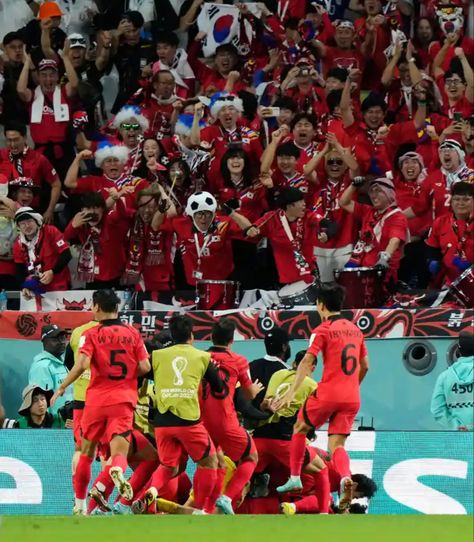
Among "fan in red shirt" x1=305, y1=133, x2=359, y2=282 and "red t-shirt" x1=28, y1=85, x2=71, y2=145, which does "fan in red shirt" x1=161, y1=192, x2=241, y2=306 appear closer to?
"fan in red shirt" x1=305, y1=133, x2=359, y2=282

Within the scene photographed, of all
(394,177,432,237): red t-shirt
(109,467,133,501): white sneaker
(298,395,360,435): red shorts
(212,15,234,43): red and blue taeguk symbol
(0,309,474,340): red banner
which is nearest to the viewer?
(109,467,133,501): white sneaker

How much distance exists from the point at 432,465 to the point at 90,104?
7.12 metres

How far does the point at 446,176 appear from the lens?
55.2ft

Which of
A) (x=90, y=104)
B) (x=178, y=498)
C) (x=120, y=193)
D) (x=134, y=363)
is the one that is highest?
(x=90, y=104)

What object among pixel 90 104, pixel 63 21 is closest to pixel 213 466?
pixel 90 104

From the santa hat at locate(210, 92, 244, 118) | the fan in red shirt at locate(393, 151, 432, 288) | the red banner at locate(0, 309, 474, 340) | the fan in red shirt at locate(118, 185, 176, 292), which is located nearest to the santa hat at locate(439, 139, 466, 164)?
the fan in red shirt at locate(393, 151, 432, 288)

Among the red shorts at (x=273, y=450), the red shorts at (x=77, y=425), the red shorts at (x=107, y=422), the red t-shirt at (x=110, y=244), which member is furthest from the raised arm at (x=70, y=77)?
the red shorts at (x=107, y=422)

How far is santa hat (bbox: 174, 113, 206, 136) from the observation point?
18.2m

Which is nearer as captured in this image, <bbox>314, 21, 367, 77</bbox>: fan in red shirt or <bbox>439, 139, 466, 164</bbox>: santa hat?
<bbox>439, 139, 466, 164</bbox>: santa hat

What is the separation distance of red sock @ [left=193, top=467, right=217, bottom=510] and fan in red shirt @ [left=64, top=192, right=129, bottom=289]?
15.6 feet

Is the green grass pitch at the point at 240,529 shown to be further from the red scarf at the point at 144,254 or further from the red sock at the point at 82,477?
the red scarf at the point at 144,254

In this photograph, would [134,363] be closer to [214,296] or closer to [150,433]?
[150,433]

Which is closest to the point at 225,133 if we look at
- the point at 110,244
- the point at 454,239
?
the point at 110,244

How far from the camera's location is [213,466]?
499 inches
